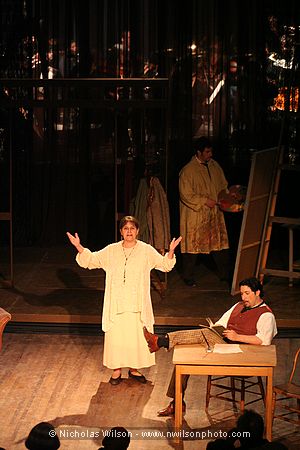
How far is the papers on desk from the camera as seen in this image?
7957 millimetres

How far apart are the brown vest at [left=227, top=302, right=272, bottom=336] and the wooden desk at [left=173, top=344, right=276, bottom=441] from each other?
11.8 inches

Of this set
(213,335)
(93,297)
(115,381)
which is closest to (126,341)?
(115,381)

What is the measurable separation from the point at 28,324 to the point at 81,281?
1496 mm

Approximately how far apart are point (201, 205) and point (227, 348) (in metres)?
3.72

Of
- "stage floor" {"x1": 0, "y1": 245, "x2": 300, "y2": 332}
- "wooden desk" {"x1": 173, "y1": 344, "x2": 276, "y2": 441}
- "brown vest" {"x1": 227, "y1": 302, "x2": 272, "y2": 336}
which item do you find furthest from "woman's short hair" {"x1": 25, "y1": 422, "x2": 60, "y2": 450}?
"stage floor" {"x1": 0, "y1": 245, "x2": 300, "y2": 332}

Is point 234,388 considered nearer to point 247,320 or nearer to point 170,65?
→ point 247,320

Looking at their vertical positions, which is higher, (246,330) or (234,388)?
(246,330)

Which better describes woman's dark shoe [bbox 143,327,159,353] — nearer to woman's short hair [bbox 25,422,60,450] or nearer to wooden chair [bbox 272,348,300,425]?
wooden chair [bbox 272,348,300,425]

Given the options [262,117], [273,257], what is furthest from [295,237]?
[262,117]

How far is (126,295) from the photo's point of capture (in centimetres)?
900

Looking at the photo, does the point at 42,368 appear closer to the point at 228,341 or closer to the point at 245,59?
the point at 228,341

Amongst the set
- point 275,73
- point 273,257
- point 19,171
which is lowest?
point 273,257

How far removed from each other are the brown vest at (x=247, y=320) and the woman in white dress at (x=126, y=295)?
84cm

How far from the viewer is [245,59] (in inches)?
500
